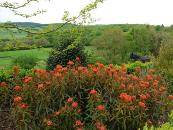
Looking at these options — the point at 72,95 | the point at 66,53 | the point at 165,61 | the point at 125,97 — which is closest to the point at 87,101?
the point at 72,95

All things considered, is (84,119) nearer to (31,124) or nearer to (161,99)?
(31,124)

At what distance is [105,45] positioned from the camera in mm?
79938

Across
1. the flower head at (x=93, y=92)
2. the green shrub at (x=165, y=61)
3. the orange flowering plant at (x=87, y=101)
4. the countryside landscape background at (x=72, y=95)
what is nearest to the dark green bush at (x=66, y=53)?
the green shrub at (x=165, y=61)

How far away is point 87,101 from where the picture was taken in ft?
32.8

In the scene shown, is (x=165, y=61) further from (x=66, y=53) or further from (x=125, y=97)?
(x=125, y=97)

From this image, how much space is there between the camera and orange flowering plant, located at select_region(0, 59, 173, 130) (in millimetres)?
9383

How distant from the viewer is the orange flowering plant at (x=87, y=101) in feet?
30.8

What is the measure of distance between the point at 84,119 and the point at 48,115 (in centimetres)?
78

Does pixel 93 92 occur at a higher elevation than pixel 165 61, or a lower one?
higher

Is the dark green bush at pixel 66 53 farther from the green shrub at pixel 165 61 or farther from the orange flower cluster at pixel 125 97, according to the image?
the orange flower cluster at pixel 125 97

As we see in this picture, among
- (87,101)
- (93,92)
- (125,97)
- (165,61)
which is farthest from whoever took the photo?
(165,61)

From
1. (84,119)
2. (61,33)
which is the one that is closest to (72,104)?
(84,119)

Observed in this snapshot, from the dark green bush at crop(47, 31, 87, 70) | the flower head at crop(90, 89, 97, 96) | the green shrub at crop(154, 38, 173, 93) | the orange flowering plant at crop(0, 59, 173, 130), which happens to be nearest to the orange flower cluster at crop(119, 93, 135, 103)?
the orange flowering plant at crop(0, 59, 173, 130)

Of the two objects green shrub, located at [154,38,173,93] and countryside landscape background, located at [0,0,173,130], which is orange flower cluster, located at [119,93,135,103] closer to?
countryside landscape background, located at [0,0,173,130]
